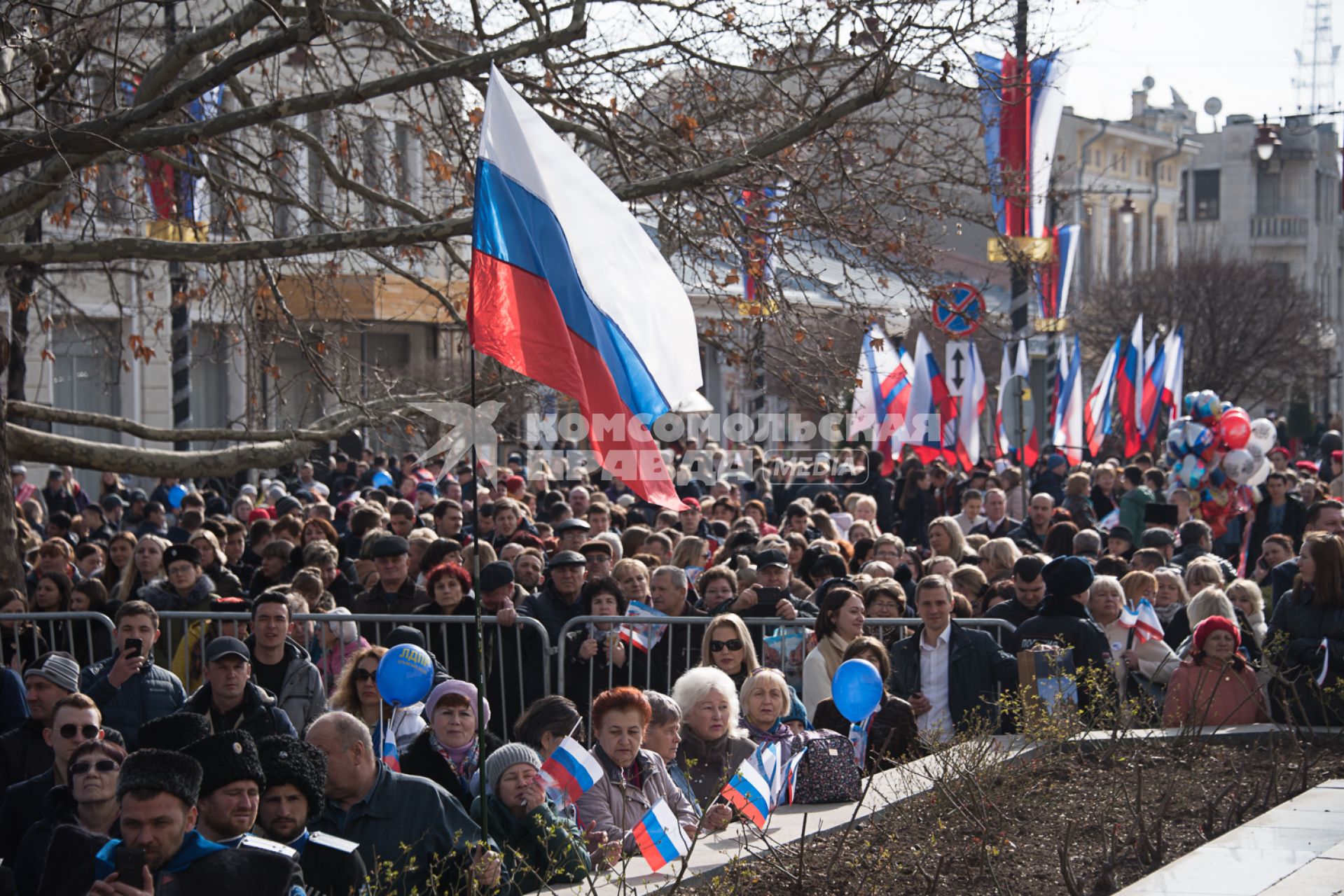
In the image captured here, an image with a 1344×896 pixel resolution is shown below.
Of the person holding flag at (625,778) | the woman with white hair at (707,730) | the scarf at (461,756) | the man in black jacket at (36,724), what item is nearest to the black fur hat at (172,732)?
the scarf at (461,756)

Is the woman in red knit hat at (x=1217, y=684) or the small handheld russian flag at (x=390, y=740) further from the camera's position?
the woman in red knit hat at (x=1217, y=684)

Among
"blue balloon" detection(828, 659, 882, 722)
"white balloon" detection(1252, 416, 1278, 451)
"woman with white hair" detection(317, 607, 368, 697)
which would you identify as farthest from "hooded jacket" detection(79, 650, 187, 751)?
"white balloon" detection(1252, 416, 1278, 451)

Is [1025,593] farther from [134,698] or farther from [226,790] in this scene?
[226,790]

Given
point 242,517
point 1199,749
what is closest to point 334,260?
point 242,517

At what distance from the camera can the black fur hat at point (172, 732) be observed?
5.23m

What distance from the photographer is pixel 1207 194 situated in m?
88.4

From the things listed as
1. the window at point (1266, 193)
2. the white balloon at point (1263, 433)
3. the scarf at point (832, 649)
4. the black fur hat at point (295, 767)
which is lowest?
the scarf at point (832, 649)

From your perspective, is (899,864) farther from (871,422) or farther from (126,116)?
(871,422)

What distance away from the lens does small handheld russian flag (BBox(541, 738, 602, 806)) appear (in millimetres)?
5633

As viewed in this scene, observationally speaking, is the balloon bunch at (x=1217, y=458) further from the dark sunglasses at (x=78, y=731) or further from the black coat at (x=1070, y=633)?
the dark sunglasses at (x=78, y=731)

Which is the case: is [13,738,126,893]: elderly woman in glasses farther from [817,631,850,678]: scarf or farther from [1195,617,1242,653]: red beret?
[1195,617,1242,653]: red beret

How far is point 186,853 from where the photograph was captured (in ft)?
14.8

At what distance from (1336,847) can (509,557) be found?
7.05 meters

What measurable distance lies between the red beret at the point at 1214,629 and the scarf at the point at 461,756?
376cm
